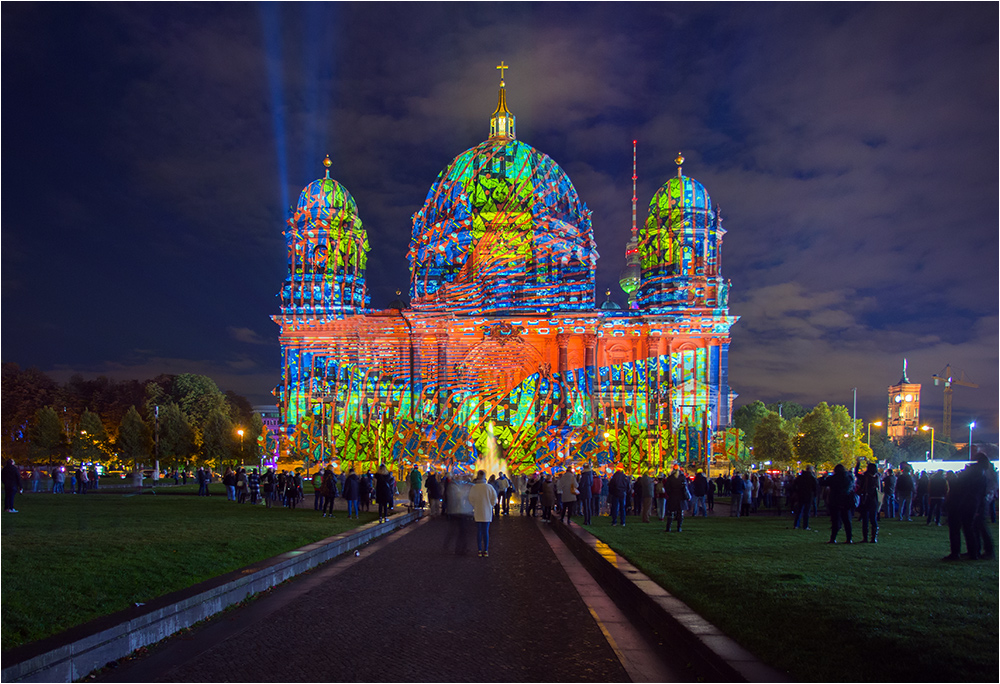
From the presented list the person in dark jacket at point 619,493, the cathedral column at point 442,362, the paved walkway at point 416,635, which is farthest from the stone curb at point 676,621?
the cathedral column at point 442,362

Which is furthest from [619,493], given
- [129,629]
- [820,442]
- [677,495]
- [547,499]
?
[820,442]

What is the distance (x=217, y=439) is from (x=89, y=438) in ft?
44.1

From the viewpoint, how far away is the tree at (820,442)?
3009 inches

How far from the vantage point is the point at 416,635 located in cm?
817

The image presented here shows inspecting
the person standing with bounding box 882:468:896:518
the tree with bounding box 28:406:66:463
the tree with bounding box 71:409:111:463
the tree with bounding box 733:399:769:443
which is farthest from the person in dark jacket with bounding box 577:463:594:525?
the tree with bounding box 733:399:769:443

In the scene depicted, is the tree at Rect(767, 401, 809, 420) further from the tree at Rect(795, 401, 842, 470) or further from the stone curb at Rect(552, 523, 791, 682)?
the stone curb at Rect(552, 523, 791, 682)

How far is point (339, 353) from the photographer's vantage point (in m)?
71.2

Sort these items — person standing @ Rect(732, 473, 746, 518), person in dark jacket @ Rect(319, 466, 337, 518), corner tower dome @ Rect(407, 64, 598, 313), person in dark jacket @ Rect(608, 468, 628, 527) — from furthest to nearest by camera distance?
corner tower dome @ Rect(407, 64, 598, 313) < person standing @ Rect(732, 473, 746, 518) < person in dark jacket @ Rect(319, 466, 337, 518) < person in dark jacket @ Rect(608, 468, 628, 527)

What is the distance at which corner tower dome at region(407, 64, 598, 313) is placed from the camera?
72188mm

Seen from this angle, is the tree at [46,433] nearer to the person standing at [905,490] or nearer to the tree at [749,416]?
the person standing at [905,490]

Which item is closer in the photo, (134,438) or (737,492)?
(737,492)

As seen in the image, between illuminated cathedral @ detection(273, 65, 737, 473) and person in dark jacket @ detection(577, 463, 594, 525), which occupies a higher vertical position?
illuminated cathedral @ detection(273, 65, 737, 473)

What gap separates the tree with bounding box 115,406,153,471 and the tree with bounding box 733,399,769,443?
258 ft

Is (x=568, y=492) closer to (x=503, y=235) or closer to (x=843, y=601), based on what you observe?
(x=843, y=601)
